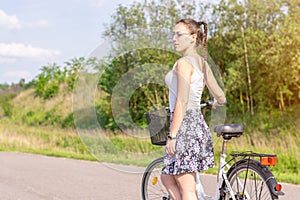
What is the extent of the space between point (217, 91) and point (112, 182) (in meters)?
4.35

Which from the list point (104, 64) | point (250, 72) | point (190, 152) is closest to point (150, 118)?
point (190, 152)

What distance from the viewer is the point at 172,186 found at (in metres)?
4.35

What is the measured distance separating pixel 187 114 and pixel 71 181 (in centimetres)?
484

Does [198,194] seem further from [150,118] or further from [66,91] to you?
[66,91]

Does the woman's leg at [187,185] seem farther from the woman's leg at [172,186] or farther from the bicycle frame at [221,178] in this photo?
the bicycle frame at [221,178]

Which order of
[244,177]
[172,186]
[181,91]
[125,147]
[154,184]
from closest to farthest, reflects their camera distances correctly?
[181,91] → [244,177] → [172,186] → [154,184] → [125,147]

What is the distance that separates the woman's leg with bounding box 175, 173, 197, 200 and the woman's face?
960 millimetres

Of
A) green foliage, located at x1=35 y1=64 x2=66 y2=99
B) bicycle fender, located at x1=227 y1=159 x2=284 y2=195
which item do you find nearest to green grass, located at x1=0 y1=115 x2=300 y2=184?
bicycle fender, located at x1=227 y1=159 x2=284 y2=195

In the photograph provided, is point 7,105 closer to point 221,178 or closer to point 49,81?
point 49,81

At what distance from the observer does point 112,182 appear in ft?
27.4

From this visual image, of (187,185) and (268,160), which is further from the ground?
(268,160)

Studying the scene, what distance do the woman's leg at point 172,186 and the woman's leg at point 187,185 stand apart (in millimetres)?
181

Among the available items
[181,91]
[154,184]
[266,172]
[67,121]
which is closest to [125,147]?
[154,184]

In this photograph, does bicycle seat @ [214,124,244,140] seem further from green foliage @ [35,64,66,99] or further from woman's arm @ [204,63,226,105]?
green foliage @ [35,64,66,99]
